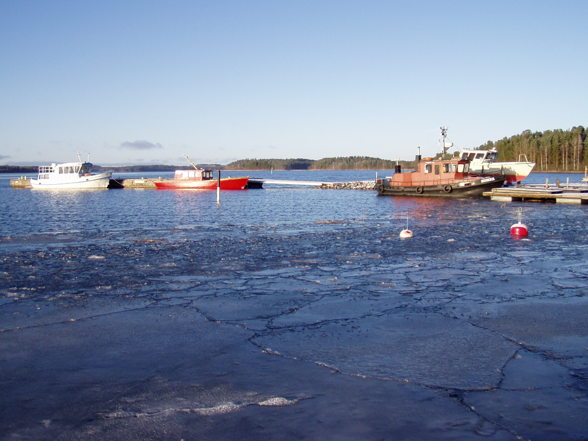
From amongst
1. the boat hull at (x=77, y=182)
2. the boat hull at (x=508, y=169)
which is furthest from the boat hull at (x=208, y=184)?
the boat hull at (x=508, y=169)

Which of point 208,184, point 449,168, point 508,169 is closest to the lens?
point 449,168

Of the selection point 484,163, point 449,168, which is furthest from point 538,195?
point 484,163

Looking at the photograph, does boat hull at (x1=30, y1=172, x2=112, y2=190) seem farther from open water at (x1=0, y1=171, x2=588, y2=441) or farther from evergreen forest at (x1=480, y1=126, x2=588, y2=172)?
evergreen forest at (x1=480, y1=126, x2=588, y2=172)

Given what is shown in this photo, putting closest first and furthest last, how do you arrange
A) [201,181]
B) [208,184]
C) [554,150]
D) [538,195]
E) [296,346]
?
[296,346]
[538,195]
[208,184]
[201,181]
[554,150]

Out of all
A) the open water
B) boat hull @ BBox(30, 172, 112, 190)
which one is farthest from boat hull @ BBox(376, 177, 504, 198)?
boat hull @ BBox(30, 172, 112, 190)

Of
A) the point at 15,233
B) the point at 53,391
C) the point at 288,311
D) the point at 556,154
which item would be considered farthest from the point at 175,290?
the point at 556,154

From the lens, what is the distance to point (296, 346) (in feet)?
21.7

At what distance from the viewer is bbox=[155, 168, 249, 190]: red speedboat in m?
69.5

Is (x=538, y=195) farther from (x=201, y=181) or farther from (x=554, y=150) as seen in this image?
(x=554, y=150)

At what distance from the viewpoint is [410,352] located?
636 centimetres

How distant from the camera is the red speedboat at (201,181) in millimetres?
69500

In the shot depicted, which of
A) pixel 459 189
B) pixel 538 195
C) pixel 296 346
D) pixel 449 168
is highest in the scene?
pixel 449 168

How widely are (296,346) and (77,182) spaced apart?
240 ft

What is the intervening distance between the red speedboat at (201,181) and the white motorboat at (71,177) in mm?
10757
